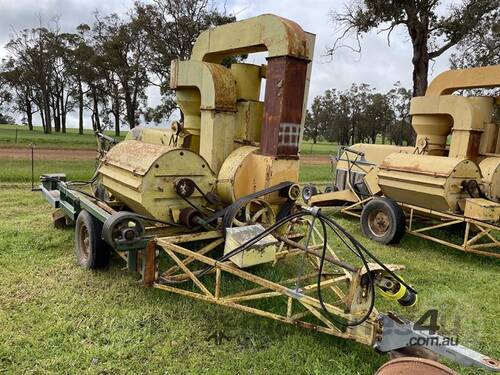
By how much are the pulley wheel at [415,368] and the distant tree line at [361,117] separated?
5053 cm

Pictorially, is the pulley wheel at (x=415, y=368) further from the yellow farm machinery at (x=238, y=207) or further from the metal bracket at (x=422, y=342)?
the yellow farm machinery at (x=238, y=207)

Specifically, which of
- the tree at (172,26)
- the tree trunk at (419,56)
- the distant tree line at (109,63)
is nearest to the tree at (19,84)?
the distant tree line at (109,63)

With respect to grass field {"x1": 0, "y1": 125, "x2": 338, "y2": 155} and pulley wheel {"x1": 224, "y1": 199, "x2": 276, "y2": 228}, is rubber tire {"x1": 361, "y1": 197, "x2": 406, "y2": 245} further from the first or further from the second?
grass field {"x1": 0, "y1": 125, "x2": 338, "y2": 155}

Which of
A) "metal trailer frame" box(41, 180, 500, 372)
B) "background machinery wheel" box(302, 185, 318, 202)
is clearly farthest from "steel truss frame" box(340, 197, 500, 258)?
"metal trailer frame" box(41, 180, 500, 372)

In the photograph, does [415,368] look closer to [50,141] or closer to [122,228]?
[122,228]

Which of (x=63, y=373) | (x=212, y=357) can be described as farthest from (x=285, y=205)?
(x=63, y=373)

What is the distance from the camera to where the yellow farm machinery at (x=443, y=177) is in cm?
603

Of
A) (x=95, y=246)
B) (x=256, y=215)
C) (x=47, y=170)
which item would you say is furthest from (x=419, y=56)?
(x=95, y=246)

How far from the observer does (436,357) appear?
275cm

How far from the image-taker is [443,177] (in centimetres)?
601

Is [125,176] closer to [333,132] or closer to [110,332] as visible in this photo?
[110,332]

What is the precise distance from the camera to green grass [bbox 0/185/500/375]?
304 centimetres

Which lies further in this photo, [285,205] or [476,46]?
[476,46]

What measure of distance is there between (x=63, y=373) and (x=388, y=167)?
5.68m
